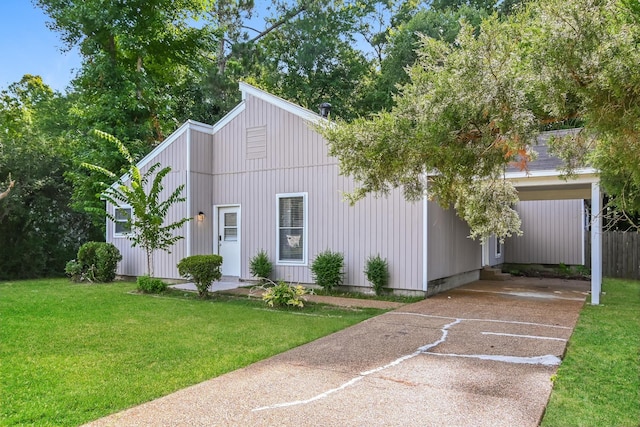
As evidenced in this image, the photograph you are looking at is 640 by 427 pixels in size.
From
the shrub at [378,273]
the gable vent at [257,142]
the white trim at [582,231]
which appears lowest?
the shrub at [378,273]

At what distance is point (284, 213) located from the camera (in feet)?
34.6

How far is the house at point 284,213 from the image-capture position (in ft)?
30.2

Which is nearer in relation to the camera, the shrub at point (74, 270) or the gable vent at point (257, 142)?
the gable vent at point (257, 142)

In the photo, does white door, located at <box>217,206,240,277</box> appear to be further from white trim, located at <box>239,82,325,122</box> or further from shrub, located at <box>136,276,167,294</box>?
white trim, located at <box>239,82,325,122</box>

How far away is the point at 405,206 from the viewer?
9.06m

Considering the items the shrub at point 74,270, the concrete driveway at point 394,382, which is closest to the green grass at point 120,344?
the concrete driveway at point 394,382

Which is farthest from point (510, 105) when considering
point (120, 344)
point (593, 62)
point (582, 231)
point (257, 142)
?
point (582, 231)

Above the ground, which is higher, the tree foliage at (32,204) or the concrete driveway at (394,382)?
the tree foliage at (32,204)

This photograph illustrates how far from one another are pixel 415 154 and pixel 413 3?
21.4 m

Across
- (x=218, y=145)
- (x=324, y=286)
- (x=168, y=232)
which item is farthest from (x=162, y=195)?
→ (x=324, y=286)

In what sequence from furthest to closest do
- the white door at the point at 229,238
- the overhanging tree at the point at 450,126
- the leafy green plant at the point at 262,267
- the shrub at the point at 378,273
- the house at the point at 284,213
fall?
the white door at the point at 229,238, the leafy green plant at the point at 262,267, the house at the point at 284,213, the shrub at the point at 378,273, the overhanging tree at the point at 450,126

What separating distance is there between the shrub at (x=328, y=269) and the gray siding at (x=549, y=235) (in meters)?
9.30

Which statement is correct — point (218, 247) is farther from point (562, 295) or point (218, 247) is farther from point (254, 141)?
point (562, 295)

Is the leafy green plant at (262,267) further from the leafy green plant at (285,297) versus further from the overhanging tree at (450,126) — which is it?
the overhanging tree at (450,126)
